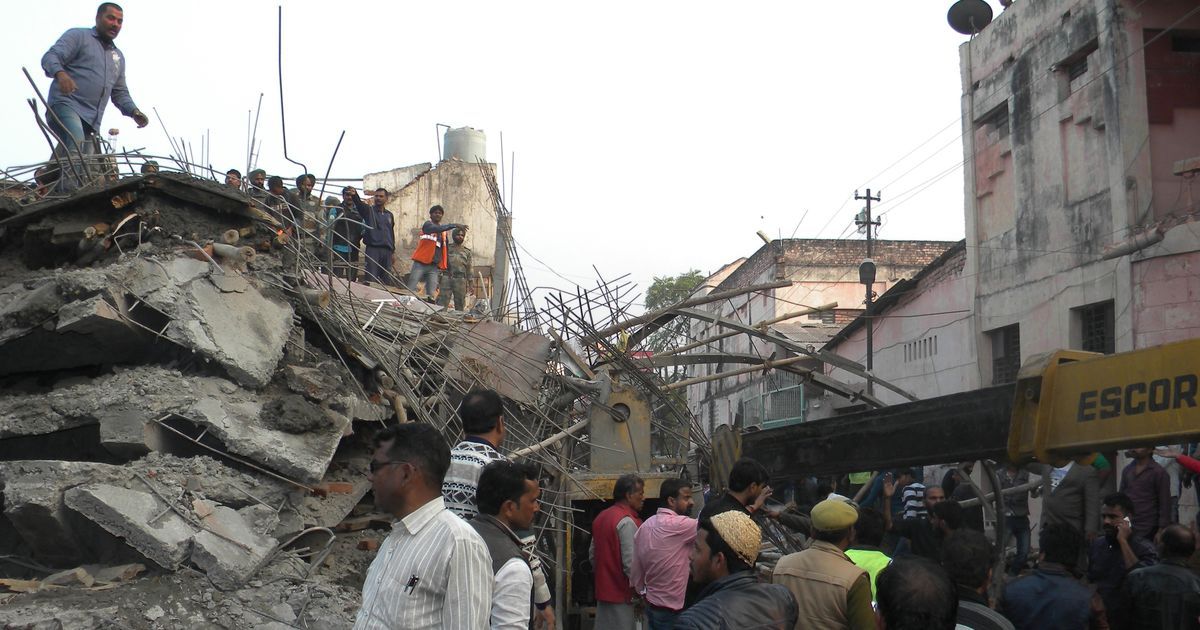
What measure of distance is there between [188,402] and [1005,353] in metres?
14.5

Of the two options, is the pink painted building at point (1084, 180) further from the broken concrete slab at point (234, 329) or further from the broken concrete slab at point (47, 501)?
the broken concrete slab at point (47, 501)

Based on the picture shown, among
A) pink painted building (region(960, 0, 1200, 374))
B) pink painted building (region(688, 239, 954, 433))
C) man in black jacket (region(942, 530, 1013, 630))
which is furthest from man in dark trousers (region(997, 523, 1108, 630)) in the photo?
pink painted building (region(688, 239, 954, 433))

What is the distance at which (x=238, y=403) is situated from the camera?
264 inches

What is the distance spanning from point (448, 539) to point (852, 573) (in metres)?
1.74

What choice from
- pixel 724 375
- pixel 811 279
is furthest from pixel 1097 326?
pixel 811 279

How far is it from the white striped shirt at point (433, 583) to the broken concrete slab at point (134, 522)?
2.91 m

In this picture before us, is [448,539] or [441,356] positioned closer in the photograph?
[448,539]

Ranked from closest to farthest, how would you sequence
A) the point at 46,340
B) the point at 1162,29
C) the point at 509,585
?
the point at 509,585 < the point at 46,340 < the point at 1162,29

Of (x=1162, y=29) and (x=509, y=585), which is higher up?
(x=1162, y=29)

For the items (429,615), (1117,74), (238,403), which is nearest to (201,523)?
(238,403)

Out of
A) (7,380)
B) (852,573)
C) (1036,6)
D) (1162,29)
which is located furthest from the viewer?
(1036,6)

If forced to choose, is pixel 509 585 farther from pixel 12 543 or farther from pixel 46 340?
pixel 46 340

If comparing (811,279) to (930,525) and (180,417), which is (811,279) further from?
(180,417)

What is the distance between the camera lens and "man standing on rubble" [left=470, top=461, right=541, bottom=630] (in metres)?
3.59
